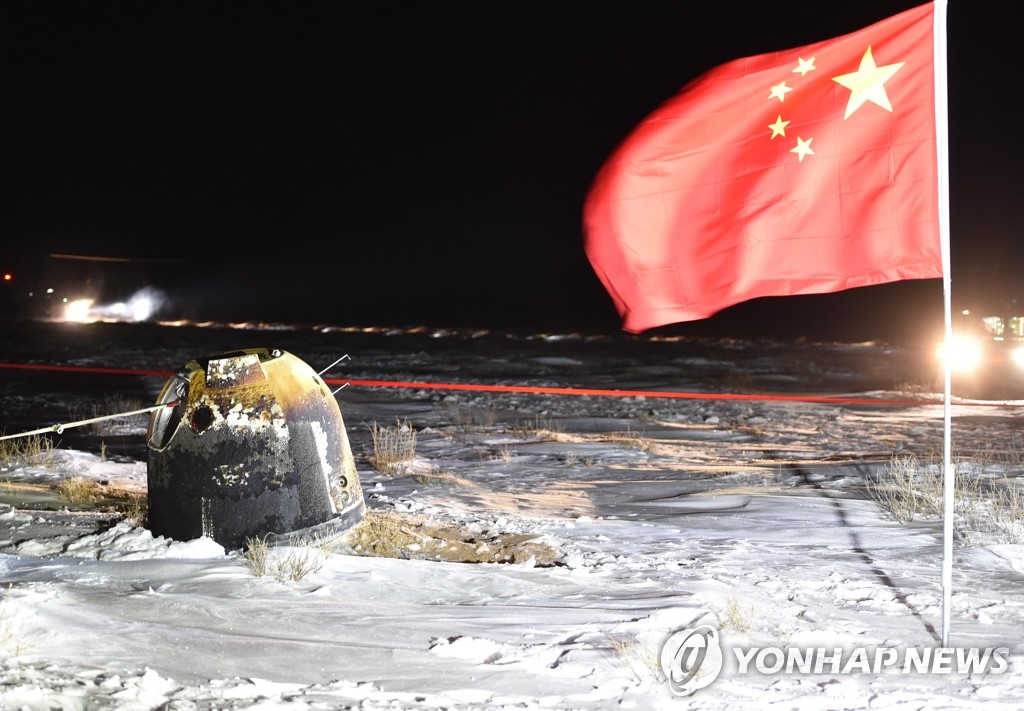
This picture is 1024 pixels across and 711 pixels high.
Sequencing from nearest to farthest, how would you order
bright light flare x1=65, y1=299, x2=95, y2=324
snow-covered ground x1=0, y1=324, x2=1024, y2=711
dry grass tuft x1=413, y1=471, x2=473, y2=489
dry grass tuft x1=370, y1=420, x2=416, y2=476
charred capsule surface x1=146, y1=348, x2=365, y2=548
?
snow-covered ground x1=0, y1=324, x2=1024, y2=711 < charred capsule surface x1=146, y1=348, x2=365, y2=548 < dry grass tuft x1=413, y1=471, x2=473, y2=489 < dry grass tuft x1=370, y1=420, x2=416, y2=476 < bright light flare x1=65, y1=299, x2=95, y2=324

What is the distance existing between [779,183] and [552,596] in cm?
250

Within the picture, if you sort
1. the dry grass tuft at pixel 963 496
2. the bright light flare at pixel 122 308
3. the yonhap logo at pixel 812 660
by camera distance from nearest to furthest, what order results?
the yonhap logo at pixel 812 660 < the dry grass tuft at pixel 963 496 < the bright light flare at pixel 122 308

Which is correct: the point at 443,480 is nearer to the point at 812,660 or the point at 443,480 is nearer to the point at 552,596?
the point at 552,596

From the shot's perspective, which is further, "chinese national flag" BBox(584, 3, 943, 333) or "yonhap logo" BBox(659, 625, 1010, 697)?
"chinese national flag" BBox(584, 3, 943, 333)

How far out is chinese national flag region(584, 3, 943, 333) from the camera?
17.0ft

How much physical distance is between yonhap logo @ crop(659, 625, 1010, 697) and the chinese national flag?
176 centimetres

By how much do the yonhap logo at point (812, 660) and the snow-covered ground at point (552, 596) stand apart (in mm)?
15

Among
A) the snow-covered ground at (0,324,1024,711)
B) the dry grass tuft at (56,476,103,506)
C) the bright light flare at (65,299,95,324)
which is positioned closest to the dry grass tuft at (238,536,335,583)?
the snow-covered ground at (0,324,1024,711)

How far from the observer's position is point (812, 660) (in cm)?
441

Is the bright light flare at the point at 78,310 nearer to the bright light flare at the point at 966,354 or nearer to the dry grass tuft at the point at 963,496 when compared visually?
the bright light flare at the point at 966,354

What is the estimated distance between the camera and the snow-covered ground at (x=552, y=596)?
158 inches

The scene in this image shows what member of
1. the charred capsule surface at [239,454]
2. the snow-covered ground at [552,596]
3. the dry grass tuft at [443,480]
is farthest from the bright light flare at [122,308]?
the charred capsule surface at [239,454]

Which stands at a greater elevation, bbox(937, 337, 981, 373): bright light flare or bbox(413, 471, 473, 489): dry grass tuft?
bbox(937, 337, 981, 373): bright light flare

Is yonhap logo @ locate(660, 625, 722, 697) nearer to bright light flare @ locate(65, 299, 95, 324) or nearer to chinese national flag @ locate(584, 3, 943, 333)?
chinese national flag @ locate(584, 3, 943, 333)
